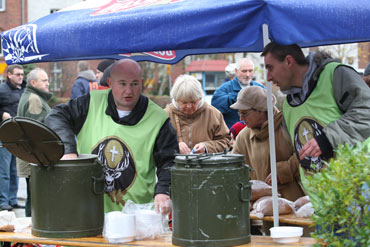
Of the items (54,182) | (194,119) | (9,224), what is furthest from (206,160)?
(194,119)

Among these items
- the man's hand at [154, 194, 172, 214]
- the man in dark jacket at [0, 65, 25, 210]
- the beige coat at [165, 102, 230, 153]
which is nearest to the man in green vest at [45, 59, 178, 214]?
the man's hand at [154, 194, 172, 214]

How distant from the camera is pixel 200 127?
19.5 feet

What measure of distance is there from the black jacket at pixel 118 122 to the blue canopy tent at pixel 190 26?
1.46 feet

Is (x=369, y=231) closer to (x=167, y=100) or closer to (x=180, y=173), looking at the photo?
(x=180, y=173)

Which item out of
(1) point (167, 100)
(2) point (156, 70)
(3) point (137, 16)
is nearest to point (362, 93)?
(3) point (137, 16)

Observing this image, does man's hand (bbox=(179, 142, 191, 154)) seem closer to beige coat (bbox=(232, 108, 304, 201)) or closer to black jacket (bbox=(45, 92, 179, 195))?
beige coat (bbox=(232, 108, 304, 201))

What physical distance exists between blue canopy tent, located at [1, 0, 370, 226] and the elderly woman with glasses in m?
1.86

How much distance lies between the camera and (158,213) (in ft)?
12.8

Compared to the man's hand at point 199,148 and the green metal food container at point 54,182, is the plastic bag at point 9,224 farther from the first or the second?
the man's hand at point 199,148

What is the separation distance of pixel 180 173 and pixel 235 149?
188 cm

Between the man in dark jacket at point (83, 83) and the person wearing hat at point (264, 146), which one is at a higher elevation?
the man in dark jacket at point (83, 83)

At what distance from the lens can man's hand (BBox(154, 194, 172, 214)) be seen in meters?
3.95

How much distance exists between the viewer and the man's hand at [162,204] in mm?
3949

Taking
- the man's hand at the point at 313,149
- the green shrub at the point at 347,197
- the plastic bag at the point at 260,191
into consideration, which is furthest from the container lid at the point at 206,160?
the plastic bag at the point at 260,191
